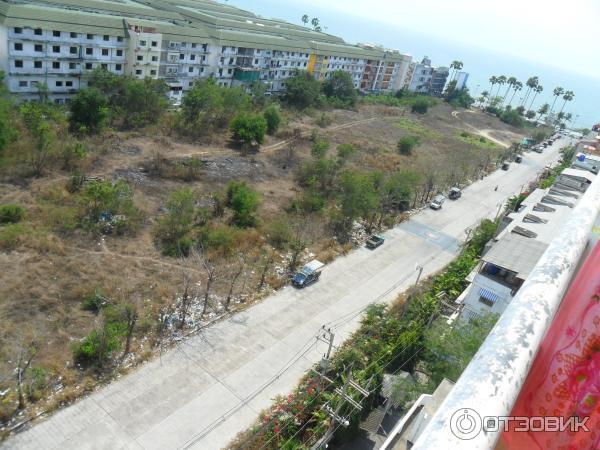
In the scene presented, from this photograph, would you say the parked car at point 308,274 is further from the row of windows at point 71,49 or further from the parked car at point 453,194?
the row of windows at point 71,49

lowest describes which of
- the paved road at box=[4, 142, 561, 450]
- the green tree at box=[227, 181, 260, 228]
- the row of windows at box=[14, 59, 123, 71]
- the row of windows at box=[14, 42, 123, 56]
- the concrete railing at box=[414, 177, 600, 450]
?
the paved road at box=[4, 142, 561, 450]

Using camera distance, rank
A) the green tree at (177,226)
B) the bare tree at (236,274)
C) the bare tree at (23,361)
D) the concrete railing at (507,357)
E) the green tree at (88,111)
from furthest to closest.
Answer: the green tree at (88,111) < the green tree at (177,226) < the bare tree at (236,274) < the bare tree at (23,361) < the concrete railing at (507,357)

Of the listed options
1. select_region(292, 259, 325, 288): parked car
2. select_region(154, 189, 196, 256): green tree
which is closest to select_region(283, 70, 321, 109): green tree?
select_region(154, 189, 196, 256): green tree

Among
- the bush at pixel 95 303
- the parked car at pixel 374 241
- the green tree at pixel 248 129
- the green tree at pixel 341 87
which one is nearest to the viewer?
the bush at pixel 95 303

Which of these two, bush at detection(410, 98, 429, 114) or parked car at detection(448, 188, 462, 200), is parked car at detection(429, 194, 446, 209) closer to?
parked car at detection(448, 188, 462, 200)

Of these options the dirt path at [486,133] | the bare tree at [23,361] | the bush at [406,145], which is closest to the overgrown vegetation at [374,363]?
the bare tree at [23,361]

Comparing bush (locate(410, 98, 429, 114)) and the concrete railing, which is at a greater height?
the concrete railing

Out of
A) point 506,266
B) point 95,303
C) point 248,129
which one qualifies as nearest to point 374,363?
point 506,266
